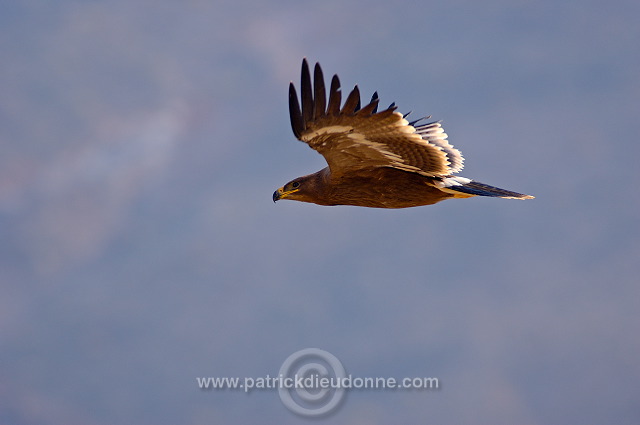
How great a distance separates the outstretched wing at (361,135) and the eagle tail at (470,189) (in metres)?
0.20

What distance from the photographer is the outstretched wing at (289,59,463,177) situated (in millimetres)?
10008

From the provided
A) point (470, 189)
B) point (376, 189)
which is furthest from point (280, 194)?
point (470, 189)

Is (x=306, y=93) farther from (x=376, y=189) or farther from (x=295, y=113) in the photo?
(x=376, y=189)

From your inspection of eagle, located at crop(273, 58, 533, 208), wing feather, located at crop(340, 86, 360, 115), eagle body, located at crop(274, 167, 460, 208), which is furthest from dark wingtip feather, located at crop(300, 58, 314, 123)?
eagle body, located at crop(274, 167, 460, 208)

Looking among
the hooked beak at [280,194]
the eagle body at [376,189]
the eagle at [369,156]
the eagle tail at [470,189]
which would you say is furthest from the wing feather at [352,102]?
the hooked beak at [280,194]

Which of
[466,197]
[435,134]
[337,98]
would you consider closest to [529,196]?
[466,197]

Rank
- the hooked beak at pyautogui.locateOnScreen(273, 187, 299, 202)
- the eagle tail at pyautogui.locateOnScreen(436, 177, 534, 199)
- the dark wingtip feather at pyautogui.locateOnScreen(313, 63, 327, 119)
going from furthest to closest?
the hooked beak at pyautogui.locateOnScreen(273, 187, 299, 202)
the eagle tail at pyautogui.locateOnScreen(436, 177, 534, 199)
the dark wingtip feather at pyautogui.locateOnScreen(313, 63, 327, 119)

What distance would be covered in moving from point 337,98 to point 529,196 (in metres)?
3.27

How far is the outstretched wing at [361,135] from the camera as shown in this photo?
10.0m

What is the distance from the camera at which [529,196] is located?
11797 millimetres

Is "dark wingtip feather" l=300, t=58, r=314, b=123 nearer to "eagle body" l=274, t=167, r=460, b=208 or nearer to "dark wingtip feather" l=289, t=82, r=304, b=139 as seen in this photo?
"dark wingtip feather" l=289, t=82, r=304, b=139

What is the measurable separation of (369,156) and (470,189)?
4.70 feet

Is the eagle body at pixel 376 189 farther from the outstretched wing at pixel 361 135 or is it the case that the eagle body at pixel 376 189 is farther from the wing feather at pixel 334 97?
the wing feather at pixel 334 97

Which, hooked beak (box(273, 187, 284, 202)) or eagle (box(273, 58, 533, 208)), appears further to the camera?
hooked beak (box(273, 187, 284, 202))
